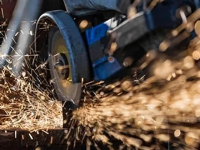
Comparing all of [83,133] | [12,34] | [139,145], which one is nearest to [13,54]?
[12,34]

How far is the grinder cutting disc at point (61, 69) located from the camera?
3.21 metres

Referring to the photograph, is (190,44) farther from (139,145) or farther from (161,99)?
(139,145)

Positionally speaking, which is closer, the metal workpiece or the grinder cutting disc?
the metal workpiece

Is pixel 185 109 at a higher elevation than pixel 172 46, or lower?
lower

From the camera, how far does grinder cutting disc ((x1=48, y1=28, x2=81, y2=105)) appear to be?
10.5 feet

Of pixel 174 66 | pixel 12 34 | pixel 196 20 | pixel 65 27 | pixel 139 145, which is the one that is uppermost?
pixel 12 34

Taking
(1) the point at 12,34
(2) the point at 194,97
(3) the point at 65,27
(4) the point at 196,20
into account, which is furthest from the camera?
(1) the point at 12,34

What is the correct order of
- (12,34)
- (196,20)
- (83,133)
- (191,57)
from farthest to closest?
(12,34), (83,133), (191,57), (196,20)

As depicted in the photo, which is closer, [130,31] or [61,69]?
[130,31]

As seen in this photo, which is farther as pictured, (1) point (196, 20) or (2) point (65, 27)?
(2) point (65, 27)

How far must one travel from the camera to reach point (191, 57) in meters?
2.37

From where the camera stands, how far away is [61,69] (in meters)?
3.23

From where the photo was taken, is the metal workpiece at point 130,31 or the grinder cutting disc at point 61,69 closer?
the metal workpiece at point 130,31

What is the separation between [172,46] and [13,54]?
212cm
